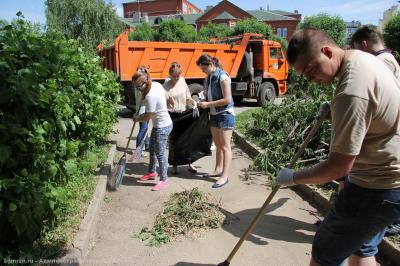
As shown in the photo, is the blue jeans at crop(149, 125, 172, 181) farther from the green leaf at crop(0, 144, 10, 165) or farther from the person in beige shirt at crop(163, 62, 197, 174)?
the green leaf at crop(0, 144, 10, 165)

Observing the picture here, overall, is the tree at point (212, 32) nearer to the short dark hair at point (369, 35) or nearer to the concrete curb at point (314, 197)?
the concrete curb at point (314, 197)

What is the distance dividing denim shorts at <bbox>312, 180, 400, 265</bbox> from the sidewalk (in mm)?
1563

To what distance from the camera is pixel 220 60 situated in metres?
14.6

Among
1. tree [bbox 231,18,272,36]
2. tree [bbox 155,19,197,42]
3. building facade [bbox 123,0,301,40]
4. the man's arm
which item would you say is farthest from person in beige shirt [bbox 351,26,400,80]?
building facade [bbox 123,0,301,40]

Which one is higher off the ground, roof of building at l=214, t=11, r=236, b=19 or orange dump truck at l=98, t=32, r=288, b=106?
roof of building at l=214, t=11, r=236, b=19

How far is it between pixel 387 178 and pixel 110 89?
23.7 ft

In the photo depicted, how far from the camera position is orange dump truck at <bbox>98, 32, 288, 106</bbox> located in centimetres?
1255

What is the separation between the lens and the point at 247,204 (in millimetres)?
5277

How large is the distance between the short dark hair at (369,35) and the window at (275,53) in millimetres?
12173

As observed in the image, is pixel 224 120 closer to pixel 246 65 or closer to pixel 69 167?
pixel 69 167

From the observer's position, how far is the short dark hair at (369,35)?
3793 millimetres

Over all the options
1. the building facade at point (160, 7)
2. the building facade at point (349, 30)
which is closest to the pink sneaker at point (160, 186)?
the building facade at point (349, 30)

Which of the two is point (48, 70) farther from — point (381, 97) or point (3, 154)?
point (381, 97)

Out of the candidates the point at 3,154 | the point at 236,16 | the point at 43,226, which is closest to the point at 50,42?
the point at 3,154
